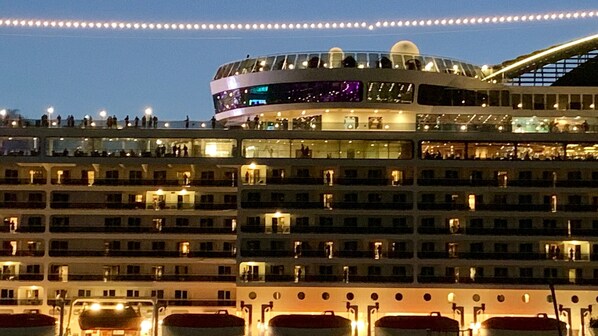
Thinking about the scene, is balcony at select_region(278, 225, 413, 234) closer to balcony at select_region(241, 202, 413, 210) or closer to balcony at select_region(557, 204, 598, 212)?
balcony at select_region(241, 202, 413, 210)

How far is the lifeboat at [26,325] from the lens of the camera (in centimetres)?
3466

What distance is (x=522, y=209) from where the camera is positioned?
44.2 m

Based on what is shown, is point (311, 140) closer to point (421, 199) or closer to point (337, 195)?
point (337, 195)

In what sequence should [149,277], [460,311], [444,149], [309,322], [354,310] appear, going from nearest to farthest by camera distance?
1. [309,322]
2. [354,310]
3. [460,311]
4. [149,277]
5. [444,149]

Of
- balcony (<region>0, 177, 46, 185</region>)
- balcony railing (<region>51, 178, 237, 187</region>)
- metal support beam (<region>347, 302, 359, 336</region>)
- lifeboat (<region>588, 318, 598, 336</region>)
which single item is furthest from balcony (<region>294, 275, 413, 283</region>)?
balcony (<region>0, 177, 46, 185</region>)

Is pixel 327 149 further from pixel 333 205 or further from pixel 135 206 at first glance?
pixel 135 206

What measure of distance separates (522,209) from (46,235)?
2062 centimetres

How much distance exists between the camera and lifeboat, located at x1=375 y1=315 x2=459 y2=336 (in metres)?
34.6

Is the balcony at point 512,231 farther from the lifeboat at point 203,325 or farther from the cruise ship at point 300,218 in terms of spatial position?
the lifeboat at point 203,325

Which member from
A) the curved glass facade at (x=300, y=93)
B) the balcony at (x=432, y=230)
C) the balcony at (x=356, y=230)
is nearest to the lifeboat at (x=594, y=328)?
the balcony at (x=432, y=230)

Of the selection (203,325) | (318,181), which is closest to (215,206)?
(318,181)

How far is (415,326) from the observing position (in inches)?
1367

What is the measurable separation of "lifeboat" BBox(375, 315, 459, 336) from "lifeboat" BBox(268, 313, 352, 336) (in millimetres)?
1283

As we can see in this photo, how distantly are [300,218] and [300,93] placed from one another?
23.3 feet
